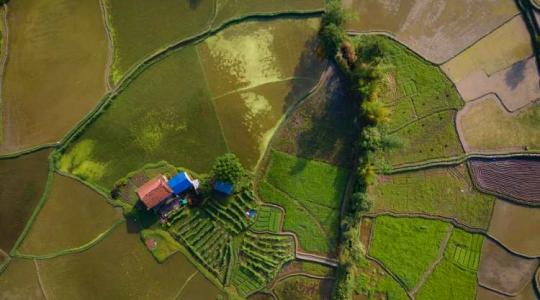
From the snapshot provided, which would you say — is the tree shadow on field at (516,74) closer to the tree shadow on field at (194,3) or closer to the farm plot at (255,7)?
the farm plot at (255,7)

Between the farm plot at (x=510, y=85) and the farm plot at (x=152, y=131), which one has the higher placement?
the farm plot at (x=510, y=85)

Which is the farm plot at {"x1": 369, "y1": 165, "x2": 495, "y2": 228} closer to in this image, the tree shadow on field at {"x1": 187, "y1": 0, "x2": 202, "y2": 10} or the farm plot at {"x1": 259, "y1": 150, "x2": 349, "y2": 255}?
the farm plot at {"x1": 259, "y1": 150, "x2": 349, "y2": 255}

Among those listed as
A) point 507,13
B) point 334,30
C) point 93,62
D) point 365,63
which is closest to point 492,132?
point 507,13

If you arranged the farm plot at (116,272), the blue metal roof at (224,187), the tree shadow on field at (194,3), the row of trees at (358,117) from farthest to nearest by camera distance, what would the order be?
the tree shadow on field at (194,3) → the farm plot at (116,272) → the blue metal roof at (224,187) → the row of trees at (358,117)

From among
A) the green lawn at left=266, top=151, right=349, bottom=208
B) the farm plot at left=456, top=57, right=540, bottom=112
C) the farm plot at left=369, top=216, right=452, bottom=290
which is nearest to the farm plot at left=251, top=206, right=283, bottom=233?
the green lawn at left=266, top=151, right=349, bottom=208

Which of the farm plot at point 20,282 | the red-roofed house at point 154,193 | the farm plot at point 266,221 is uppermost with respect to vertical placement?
the red-roofed house at point 154,193

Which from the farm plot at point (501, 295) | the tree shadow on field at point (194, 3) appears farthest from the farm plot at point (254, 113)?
the farm plot at point (501, 295)

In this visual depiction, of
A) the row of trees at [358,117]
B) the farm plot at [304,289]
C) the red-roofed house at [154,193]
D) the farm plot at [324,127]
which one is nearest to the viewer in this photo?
the red-roofed house at [154,193]

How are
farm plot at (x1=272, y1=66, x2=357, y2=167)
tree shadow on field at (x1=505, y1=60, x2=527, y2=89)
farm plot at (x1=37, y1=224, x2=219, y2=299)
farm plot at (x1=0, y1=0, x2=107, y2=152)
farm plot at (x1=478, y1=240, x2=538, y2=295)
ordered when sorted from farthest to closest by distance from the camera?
tree shadow on field at (x1=505, y1=60, x2=527, y2=89), farm plot at (x1=478, y1=240, x2=538, y2=295), farm plot at (x1=272, y1=66, x2=357, y2=167), farm plot at (x1=0, y1=0, x2=107, y2=152), farm plot at (x1=37, y1=224, x2=219, y2=299)
